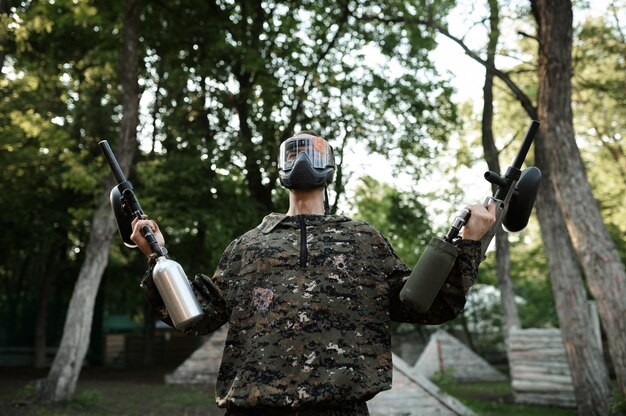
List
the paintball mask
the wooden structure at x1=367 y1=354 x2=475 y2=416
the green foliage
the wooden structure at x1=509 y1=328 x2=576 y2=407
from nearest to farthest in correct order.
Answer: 1. the paintball mask
2. the wooden structure at x1=367 y1=354 x2=475 y2=416
3. the wooden structure at x1=509 y1=328 x2=576 y2=407
4. the green foliage

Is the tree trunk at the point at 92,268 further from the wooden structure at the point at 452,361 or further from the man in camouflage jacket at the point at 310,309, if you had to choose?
the man in camouflage jacket at the point at 310,309

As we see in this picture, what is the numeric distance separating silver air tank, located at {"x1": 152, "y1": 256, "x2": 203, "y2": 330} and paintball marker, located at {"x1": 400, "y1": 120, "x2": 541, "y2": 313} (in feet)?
2.97

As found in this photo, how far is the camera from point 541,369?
50.7 ft

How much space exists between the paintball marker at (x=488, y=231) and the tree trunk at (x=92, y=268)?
484 inches

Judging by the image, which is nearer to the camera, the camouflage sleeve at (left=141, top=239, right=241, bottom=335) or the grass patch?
the camouflage sleeve at (left=141, top=239, right=241, bottom=335)

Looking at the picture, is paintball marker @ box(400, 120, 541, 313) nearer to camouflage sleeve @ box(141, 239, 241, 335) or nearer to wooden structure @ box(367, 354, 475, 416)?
camouflage sleeve @ box(141, 239, 241, 335)

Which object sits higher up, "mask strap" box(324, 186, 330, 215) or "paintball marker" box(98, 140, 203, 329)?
"mask strap" box(324, 186, 330, 215)

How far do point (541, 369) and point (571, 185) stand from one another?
6.55 meters

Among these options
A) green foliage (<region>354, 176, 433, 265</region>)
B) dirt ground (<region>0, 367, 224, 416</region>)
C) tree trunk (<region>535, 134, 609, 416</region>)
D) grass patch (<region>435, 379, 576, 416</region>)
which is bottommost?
grass patch (<region>435, 379, 576, 416</region>)

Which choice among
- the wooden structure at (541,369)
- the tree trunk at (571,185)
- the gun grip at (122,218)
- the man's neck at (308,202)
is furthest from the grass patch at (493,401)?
the gun grip at (122,218)

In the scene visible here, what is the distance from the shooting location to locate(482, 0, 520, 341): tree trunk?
522 inches

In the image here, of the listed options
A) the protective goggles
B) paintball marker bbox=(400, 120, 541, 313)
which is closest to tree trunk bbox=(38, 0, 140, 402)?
the protective goggles

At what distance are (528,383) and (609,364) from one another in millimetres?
8038

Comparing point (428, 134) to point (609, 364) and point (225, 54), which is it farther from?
point (609, 364)
